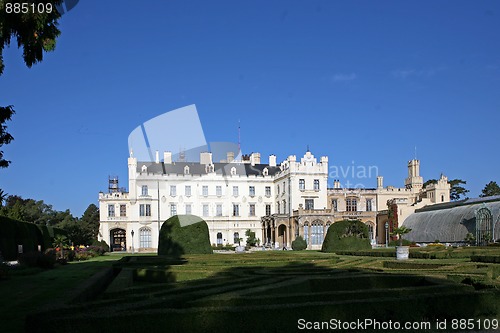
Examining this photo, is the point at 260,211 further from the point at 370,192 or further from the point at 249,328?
the point at 249,328

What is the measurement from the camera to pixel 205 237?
29.8m

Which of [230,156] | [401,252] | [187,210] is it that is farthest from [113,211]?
[401,252]

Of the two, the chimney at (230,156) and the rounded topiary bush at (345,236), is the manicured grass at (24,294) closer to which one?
the rounded topiary bush at (345,236)

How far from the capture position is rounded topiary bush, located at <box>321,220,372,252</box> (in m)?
35.7

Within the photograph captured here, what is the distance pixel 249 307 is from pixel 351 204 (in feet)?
199

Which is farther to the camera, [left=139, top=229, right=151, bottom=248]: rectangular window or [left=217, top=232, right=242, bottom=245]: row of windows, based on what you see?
[left=217, top=232, right=242, bottom=245]: row of windows

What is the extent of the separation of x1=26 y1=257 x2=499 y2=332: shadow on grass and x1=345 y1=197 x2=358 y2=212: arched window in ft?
184

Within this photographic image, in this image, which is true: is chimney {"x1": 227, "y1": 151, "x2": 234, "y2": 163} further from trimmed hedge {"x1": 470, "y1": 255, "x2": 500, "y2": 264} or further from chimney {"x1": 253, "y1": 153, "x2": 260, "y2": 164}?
trimmed hedge {"x1": 470, "y1": 255, "x2": 500, "y2": 264}

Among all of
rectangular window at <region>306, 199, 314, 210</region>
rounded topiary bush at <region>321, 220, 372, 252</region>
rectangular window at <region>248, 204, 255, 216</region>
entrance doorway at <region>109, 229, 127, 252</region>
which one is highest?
rectangular window at <region>306, 199, 314, 210</region>

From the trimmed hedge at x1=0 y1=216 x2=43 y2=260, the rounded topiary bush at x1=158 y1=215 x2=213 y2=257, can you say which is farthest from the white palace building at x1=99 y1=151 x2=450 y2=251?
the rounded topiary bush at x1=158 y1=215 x2=213 y2=257

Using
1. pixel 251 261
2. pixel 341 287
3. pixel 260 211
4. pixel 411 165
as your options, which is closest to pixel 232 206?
pixel 260 211

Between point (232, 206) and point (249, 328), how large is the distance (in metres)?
57.1

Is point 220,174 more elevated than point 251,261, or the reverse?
point 220,174

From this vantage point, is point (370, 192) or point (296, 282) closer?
point (296, 282)
